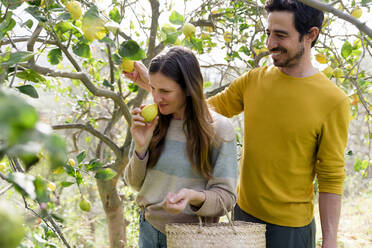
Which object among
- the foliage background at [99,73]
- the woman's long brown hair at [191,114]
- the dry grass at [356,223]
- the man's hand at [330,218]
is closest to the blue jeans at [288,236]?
the man's hand at [330,218]

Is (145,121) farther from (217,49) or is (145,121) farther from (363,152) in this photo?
(363,152)

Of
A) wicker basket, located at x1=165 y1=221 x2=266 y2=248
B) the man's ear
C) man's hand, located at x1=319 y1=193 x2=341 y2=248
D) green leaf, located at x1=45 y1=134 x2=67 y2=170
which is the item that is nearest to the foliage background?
green leaf, located at x1=45 y1=134 x2=67 y2=170

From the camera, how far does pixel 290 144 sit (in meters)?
1.26

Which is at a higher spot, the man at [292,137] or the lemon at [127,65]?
the lemon at [127,65]

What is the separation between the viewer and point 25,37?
61.6 inches

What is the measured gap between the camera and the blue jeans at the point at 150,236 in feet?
3.82

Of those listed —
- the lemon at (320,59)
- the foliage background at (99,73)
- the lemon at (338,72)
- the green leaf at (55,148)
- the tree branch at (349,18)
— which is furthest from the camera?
the lemon at (320,59)

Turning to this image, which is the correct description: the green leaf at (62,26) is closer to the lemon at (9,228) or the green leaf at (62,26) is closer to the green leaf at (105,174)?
the green leaf at (105,174)

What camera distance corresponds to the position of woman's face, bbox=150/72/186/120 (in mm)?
1125

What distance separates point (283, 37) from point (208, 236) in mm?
670

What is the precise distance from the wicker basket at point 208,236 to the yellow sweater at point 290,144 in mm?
317

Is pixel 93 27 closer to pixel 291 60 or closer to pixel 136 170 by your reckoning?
pixel 136 170

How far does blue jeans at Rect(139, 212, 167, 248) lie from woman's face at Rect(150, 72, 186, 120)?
0.36 metres

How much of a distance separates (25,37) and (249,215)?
113cm
